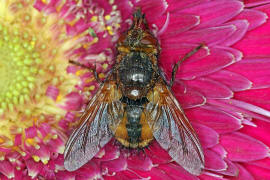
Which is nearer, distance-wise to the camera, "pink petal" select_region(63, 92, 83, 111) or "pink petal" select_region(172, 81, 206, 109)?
"pink petal" select_region(172, 81, 206, 109)

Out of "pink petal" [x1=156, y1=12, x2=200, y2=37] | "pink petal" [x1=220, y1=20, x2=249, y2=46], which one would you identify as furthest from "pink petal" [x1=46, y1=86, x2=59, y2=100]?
"pink petal" [x1=220, y1=20, x2=249, y2=46]

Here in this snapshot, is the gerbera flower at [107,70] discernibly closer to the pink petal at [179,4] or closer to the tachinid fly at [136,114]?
the pink petal at [179,4]

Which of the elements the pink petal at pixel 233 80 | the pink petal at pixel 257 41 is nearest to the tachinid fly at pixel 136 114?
the pink petal at pixel 233 80

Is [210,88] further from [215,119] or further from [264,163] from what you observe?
[264,163]

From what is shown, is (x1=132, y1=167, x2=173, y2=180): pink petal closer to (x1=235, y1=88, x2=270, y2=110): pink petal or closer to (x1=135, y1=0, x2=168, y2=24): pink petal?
(x1=235, y1=88, x2=270, y2=110): pink petal

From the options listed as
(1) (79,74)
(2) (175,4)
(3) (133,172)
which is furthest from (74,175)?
(2) (175,4)

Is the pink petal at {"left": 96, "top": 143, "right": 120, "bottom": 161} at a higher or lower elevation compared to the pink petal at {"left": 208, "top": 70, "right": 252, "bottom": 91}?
lower
